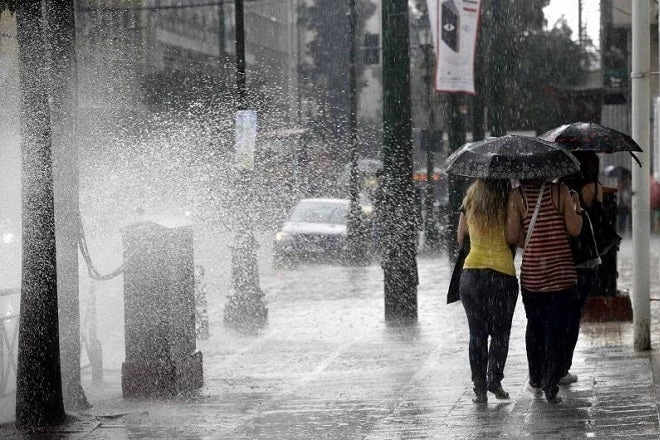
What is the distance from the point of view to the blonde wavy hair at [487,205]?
8680 mm

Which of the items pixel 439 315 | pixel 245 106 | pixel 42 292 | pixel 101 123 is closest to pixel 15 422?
pixel 42 292

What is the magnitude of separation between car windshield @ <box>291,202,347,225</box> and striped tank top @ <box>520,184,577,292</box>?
20398 millimetres

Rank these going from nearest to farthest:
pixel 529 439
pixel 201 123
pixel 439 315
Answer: pixel 529 439, pixel 439 315, pixel 201 123

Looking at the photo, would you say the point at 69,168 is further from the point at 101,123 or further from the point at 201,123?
the point at 101,123

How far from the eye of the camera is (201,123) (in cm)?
3556

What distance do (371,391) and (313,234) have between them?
60.3ft

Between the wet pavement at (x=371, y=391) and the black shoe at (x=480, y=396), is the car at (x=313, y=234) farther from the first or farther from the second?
the black shoe at (x=480, y=396)

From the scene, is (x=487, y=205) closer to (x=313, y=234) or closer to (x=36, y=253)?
(x=36, y=253)

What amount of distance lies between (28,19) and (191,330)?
268cm

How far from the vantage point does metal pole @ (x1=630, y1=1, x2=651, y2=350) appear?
35.0 feet

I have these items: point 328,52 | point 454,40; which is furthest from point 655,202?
point 328,52

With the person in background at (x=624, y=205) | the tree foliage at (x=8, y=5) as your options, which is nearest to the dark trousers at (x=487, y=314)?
the tree foliage at (x=8, y=5)

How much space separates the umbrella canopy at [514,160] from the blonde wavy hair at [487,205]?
13 cm

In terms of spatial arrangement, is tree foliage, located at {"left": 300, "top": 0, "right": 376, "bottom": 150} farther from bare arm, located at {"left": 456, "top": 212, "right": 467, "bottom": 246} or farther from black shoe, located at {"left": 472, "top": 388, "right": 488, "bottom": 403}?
black shoe, located at {"left": 472, "top": 388, "right": 488, "bottom": 403}
